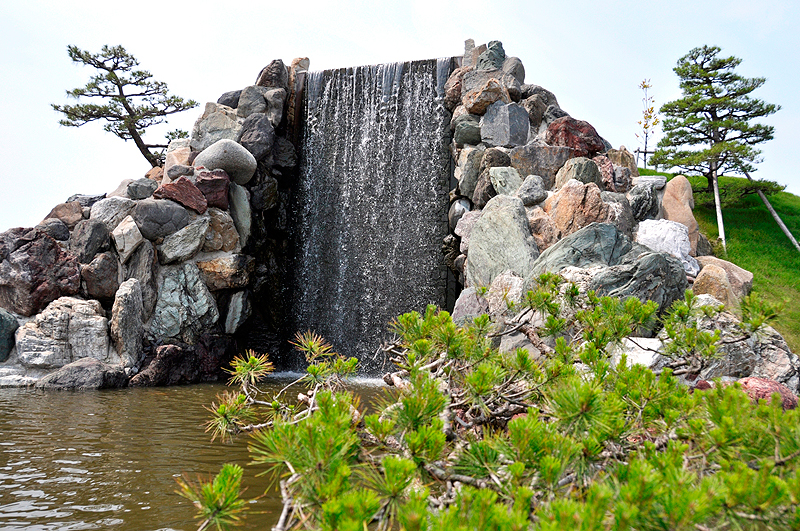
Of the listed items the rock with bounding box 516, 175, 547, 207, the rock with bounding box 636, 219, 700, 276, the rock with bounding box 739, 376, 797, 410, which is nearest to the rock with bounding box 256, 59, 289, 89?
the rock with bounding box 516, 175, 547, 207

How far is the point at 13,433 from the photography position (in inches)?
204

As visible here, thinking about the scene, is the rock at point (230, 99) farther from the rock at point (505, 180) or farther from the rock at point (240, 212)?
the rock at point (505, 180)

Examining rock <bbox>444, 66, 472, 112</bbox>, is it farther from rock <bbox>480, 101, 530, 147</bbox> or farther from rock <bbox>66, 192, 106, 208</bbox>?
rock <bbox>66, 192, 106, 208</bbox>

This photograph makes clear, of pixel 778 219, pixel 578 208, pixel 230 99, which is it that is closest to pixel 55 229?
pixel 230 99

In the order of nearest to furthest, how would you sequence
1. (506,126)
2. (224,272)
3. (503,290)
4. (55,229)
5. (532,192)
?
(503,290) < (532,192) < (506,126) < (55,229) < (224,272)

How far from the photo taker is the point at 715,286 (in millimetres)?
6312

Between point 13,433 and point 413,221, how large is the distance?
26.6 feet

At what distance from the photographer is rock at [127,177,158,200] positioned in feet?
34.0

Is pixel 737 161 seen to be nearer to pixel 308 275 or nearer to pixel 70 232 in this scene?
pixel 308 275

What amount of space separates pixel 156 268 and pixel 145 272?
31 centimetres

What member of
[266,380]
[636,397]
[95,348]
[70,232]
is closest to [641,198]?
[636,397]

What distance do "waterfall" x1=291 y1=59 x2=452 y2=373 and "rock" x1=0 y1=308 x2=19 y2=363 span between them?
220 inches

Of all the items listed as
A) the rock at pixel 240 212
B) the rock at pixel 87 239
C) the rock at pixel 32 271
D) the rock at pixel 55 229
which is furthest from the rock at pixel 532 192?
the rock at pixel 55 229

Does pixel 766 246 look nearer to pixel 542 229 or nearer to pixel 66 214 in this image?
pixel 542 229
